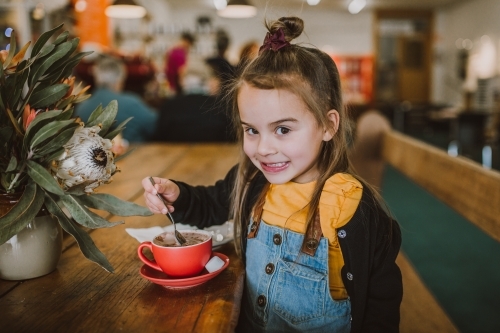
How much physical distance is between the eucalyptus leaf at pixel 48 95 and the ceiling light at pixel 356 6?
35.0 feet

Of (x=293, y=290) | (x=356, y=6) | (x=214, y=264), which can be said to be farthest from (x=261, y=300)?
(x=356, y=6)

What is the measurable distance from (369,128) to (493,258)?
146 centimetres

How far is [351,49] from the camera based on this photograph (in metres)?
13.0

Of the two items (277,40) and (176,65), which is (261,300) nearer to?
(277,40)

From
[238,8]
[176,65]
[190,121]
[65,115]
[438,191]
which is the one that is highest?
[238,8]

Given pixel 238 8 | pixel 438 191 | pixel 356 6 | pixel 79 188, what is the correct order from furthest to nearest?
pixel 356 6 → pixel 238 8 → pixel 438 191 → pixel 79 188

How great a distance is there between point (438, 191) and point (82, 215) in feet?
3.91

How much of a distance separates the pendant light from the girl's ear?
3984mm

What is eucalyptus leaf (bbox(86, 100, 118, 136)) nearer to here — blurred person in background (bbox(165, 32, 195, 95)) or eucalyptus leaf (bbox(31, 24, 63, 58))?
eucalyptus leaf (bbox(31, 24, 63, 58))

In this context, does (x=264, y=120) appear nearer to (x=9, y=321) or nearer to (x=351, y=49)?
(x=9, y=321)

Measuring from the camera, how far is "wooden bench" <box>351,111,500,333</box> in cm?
121

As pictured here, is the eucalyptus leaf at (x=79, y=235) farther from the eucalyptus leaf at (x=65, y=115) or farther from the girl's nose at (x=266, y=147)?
the girl's nose at (x=266, y=147)

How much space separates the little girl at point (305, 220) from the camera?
3.49 feet

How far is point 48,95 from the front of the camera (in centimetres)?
91
